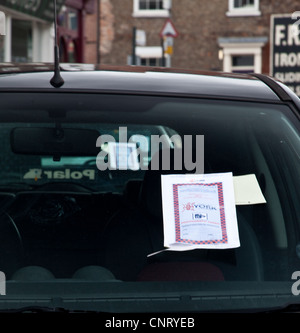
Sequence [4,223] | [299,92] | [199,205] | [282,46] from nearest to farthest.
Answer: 1. [199,205]
2. [4,223]
3. [299,92]
4. [282,46]

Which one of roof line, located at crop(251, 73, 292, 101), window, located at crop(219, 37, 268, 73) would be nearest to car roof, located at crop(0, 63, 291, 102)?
roof line, located at crop(251, 73, 292, 101)

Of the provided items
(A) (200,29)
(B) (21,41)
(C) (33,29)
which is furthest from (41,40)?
(A) (200,29)

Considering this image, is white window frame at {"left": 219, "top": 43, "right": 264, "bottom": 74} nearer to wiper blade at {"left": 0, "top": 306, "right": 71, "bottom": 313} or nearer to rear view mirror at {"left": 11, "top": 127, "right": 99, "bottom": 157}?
rear view mirror at {"left": 11, "top": 127, "right": 99, "bottom": 157}

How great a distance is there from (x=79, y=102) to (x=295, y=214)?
0.72 metres

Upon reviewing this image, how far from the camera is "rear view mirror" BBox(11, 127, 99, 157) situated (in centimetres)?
259

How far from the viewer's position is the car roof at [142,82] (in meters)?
2.47

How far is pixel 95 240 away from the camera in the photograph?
2641 millimetres

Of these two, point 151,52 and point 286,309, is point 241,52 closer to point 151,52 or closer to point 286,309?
point 151,52

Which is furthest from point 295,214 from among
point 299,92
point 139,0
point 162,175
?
point 139,0

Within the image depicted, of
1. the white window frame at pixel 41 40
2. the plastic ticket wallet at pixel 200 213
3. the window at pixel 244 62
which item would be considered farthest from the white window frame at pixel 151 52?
the plastic ticket wallet at pixel 200 213

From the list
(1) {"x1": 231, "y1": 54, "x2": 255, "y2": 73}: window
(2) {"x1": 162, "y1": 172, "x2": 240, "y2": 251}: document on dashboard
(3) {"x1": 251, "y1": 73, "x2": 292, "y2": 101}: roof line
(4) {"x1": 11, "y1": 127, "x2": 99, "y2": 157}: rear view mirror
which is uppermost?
(3) {"x1": 251, "y1": 73, "x2": 292, "y2": 101}: roof line

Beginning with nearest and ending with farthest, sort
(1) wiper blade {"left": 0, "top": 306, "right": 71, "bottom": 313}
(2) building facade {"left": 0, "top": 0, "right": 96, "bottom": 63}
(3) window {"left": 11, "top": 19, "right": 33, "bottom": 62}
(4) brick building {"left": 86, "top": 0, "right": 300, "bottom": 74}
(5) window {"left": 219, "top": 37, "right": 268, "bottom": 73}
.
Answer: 1. (1) wiper blade {"left": 0, "top": 306, "right": 71, "bottom": 313}
2. (2) building facade {"left": 0, "top": 0, "right": 96, "bottom": 63}
3. (3) window {"left": 11, "top": 19, "right": 33, "bottom": 62}
4. (5) window {"left": 219, "top": 37, "right": 268, "bottom": 73}
5. (4) brick building {"left": 86, "top": 0, "right": 300, "bottom": 74}

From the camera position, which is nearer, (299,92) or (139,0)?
(299,92)
